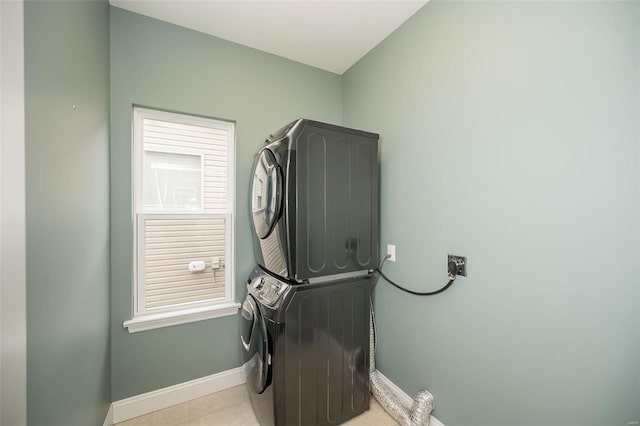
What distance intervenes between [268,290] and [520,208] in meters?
1.42

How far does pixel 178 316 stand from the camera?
70.7 inches

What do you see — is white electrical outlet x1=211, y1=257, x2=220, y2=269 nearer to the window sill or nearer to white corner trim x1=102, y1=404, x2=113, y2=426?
the window sill

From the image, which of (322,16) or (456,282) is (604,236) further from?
(322,16)

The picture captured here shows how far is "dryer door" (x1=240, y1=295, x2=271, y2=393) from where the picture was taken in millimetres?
1459

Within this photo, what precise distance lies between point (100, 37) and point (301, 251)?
1.71 metres

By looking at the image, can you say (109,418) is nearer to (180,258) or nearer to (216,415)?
(216,415)

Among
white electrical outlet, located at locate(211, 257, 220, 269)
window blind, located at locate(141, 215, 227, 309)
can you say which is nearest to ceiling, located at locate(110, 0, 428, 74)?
window blind, located at locate(141, 215, 227, 309)

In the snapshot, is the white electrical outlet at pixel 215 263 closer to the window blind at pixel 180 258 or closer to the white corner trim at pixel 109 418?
the window blind at pixel 180 258

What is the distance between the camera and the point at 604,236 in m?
0.93

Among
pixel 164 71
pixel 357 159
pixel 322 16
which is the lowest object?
pixel 357 159

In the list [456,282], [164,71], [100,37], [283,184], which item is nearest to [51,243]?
[283,184]

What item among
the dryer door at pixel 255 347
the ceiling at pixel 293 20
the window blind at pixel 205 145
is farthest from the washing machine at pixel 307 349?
the ceiling at pixel 293 20

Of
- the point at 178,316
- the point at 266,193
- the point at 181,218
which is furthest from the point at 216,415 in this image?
the point at 266,193

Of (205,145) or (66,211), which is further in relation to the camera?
(205,145)
